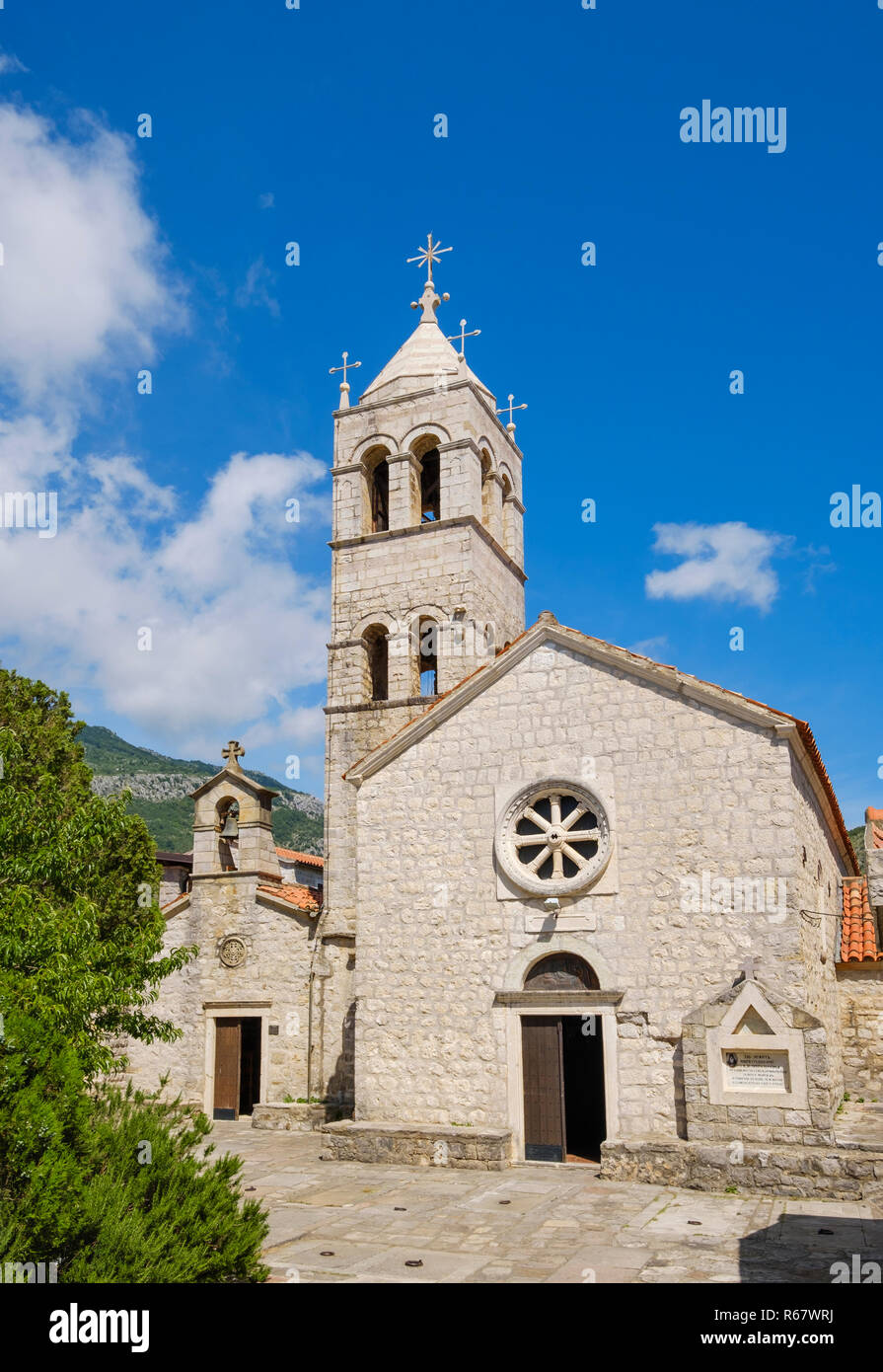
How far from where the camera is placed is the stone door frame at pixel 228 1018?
19.6 m

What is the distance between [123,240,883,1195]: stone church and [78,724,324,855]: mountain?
133ft

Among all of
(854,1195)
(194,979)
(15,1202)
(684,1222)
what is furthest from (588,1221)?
(194,979)

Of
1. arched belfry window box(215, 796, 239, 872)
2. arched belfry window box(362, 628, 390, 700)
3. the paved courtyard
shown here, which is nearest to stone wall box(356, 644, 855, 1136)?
the paved courtyard

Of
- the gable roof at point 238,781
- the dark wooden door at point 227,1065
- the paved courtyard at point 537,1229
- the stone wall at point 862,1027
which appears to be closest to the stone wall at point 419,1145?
the paved courtyard at point 537,1229

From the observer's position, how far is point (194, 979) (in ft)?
67.4

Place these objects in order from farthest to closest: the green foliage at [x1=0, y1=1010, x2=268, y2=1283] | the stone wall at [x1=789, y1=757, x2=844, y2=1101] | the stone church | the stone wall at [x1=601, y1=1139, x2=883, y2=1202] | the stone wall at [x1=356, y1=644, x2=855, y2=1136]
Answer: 1. the stone wall at [x1=356, y1=644, x2=855, y2=1136]
2. the stone wall at [x1=789, y1=757, x2=844, y2=1101]
3. the stone church
4. the stone wall at [x1=601, y1=1139, x2=883, y2=1202]
5. the green foliage at [x1=0, y1=1010, x2=268, y2=1283]

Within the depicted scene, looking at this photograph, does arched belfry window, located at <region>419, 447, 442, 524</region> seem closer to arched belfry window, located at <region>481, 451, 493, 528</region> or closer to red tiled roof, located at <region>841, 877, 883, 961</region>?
arched belfry window, located at <region>481, 451, 493, 528</region>

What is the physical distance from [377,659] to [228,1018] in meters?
8.27

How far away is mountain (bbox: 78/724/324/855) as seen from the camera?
6719 centimetres

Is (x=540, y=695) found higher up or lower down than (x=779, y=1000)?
higher up

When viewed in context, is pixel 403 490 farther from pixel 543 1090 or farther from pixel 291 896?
pixel 543 1090
